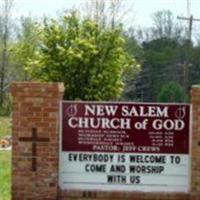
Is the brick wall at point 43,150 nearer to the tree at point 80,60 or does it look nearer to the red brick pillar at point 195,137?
the red brick pillar at point 195,137

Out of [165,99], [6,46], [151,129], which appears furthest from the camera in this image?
[6,46]

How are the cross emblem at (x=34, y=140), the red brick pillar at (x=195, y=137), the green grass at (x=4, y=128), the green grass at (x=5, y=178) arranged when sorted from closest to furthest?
1. the red brick pillar at (x=195, y=137)
2. the cross emblem at (x=34, y=140)
3. the green grass at (x=5, y=178)
4. the green grass at (x=4, y=128)

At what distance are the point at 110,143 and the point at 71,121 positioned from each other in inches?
24.6

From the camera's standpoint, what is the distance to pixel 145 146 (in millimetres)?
9906

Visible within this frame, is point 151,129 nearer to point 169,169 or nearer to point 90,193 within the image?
point 169,169

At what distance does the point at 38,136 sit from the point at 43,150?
21cm

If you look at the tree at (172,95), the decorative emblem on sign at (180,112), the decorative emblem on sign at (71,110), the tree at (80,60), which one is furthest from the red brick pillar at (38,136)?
the tree at (172,95)

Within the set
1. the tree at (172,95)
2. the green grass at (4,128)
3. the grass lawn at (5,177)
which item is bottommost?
the green grass at (4,128)

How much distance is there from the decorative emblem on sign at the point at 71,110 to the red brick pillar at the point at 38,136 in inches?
6.8

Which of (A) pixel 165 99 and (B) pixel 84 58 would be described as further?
(A) pixel 165 99

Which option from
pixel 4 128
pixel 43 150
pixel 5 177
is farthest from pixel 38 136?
pixel 4 128

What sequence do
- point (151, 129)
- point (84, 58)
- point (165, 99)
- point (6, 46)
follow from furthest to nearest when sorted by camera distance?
point (6, 46) < point (165, 99) < point (84, 58) < point (151, 129)

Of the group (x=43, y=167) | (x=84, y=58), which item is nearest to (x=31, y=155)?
(x=43, y=167)

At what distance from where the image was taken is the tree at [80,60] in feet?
90.0
